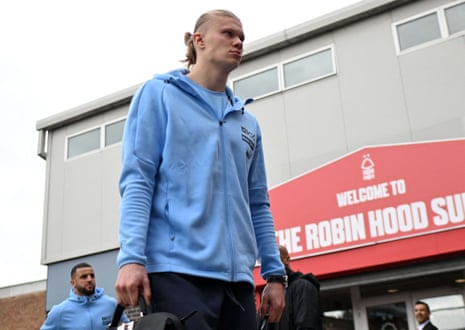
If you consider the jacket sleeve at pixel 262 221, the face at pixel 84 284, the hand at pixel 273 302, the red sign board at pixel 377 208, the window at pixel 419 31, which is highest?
the window at pixel 419 31

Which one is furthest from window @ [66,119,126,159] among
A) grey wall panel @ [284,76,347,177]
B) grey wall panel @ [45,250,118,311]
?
grey wall panel @ [284,76,347,177]

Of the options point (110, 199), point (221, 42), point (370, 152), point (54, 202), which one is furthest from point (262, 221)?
point (54, 202)

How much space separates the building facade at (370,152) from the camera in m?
10.2

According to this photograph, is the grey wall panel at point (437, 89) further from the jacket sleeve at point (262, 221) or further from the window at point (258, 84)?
the jacket sleeve at point (262, 221)

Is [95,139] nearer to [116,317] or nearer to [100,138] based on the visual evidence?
[100,138]

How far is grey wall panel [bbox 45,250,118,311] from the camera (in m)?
14.7

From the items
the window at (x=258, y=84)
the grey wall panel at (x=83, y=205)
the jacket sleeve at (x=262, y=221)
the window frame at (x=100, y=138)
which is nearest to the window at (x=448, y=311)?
the window at (x=258, y=84)

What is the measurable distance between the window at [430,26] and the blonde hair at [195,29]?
33.1 feet

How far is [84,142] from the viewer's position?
1666 centimetres

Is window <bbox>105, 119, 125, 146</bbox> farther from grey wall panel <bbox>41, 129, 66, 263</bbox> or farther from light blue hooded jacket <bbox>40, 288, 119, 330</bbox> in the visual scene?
light blue hooded jacket <bbox>40, 288, 119, 330</bbox>

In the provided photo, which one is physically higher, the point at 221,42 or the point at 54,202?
the point at 54,202

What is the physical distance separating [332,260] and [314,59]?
4.64 metres

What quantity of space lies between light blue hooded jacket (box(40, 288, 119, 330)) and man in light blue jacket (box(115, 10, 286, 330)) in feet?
13.5

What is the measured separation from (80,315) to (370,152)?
679cm
